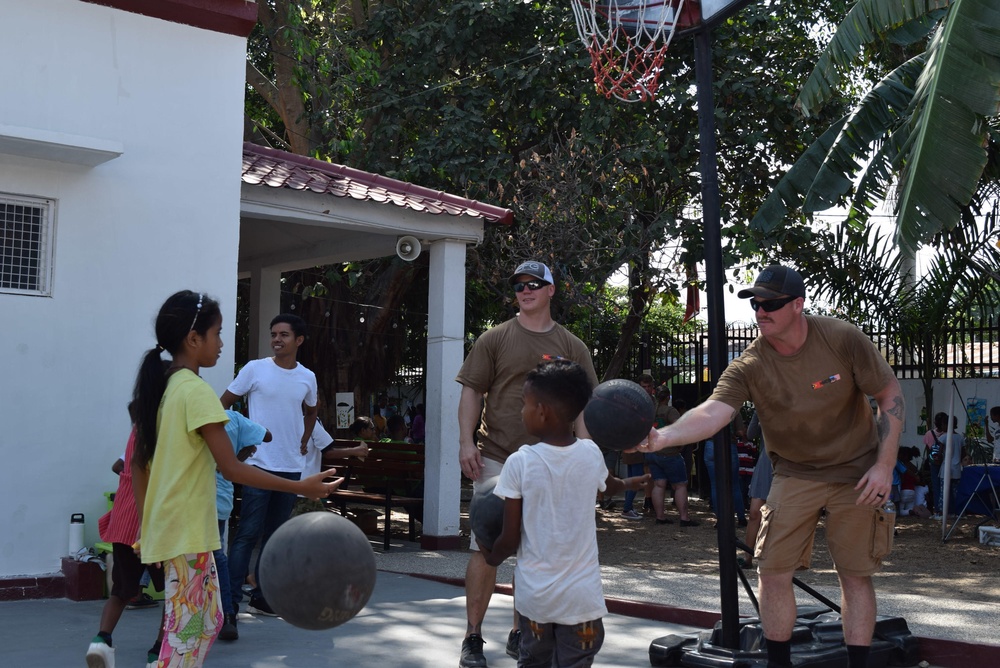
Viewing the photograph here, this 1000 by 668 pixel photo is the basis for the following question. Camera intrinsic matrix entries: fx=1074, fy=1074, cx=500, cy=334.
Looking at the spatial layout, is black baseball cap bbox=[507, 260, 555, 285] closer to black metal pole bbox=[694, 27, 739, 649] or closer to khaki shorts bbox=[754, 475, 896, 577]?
black metal pole bbox=[694, 27, 739, 649]

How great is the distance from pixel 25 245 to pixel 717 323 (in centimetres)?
486

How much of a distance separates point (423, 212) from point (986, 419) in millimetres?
10389

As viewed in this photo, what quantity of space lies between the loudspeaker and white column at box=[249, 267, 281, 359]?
10.5ft

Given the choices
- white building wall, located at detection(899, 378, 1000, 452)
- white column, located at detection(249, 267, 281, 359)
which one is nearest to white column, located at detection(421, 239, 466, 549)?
white column, located at detection(249, 267, 281, 359)

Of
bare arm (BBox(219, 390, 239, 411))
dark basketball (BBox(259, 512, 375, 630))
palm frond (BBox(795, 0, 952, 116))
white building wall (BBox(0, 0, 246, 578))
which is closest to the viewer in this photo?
dark basketball (BBox(259, 512, 375, 630))

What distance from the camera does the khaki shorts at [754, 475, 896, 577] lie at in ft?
16.4

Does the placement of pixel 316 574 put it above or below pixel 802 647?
above

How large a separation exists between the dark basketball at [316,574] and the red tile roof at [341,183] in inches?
215

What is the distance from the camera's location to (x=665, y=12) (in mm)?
6461

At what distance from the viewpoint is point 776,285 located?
507 centimetres

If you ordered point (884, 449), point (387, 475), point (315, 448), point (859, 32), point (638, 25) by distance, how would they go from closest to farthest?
point (884, 449) < point (638, 25) < point (315, 448) < point (859, 32) < point (387, 475)

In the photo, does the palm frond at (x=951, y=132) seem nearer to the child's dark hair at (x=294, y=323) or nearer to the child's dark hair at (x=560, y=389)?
the child's dark hair at (x=294, y=323)

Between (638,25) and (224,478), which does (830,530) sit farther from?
(638,25)

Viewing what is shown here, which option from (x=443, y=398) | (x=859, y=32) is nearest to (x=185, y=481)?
(x=443, y=398)
